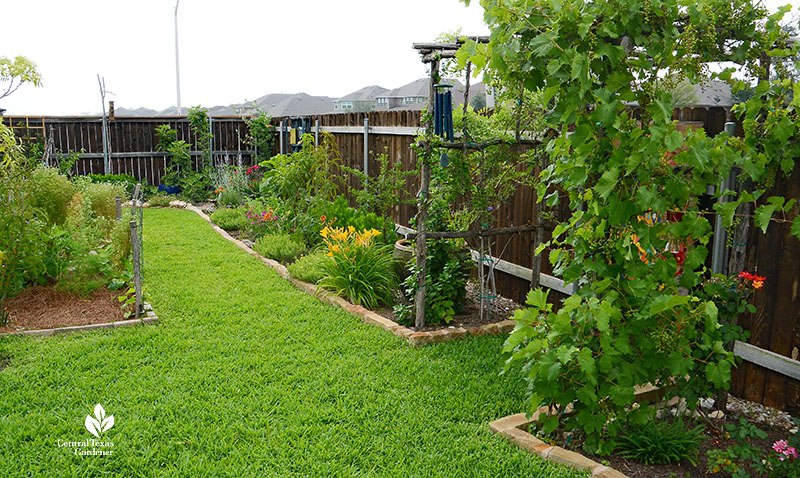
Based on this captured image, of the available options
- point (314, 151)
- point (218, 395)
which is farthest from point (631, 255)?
point (314, 151)

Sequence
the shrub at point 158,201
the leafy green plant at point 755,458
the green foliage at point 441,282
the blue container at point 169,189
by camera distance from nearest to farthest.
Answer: the leafy green plant at point 755,458, the green foliage at point 441,282, the shrub at point 158,201, the blue container at point 169,189

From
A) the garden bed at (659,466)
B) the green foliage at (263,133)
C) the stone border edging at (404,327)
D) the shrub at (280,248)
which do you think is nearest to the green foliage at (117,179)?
the green foliage at (263,133)

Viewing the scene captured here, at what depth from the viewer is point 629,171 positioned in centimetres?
281

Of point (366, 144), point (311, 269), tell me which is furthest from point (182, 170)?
point (311, 269)

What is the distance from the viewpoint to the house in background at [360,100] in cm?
1009

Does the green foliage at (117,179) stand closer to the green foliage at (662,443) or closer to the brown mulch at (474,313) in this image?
the brown mulch at (474,313)

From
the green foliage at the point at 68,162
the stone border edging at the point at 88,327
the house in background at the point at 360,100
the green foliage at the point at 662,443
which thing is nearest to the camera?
the green foliage at the point at 662,443

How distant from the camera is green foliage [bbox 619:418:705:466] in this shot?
3143 millimetres

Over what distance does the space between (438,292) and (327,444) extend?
7.13 ft

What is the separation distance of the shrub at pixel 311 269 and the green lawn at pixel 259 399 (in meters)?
0.72

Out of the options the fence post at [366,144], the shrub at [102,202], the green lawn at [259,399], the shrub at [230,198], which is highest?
the fence post at [366,144]

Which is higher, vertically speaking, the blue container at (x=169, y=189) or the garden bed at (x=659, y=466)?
the blue container at (x=169, y=189)

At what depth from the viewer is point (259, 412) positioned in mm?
3613

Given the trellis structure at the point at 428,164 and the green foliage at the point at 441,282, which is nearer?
the trellis structure at the point at 428,164
